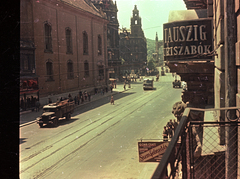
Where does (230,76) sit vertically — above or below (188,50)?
below

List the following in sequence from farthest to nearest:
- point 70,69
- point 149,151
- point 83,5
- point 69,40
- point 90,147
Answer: point 83,5 → point 70,69 → point 69,40 → point 90,147 → point 149,151

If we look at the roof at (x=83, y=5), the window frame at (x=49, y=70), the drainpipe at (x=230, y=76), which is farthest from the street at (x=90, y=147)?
the roof at (x=83, y=5)

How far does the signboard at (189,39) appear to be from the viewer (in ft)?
34.1

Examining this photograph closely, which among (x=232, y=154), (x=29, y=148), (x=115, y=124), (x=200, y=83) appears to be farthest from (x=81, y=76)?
(x=232, y=154)

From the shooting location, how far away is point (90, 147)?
55.3 ft

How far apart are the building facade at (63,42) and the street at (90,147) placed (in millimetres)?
9033

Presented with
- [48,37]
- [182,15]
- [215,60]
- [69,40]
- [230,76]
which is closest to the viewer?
[230,76]

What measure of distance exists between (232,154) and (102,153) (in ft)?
37.3

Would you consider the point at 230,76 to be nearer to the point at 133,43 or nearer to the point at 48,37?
the point at 48,37

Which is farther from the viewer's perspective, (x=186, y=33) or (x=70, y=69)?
(x=70, y=69)

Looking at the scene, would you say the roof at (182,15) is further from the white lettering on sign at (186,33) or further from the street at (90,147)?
the street at (90,147)

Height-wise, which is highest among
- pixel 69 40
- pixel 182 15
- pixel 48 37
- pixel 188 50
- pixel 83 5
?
pixel 83 5

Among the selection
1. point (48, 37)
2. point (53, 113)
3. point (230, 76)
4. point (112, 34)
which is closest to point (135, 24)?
point (112, 34)

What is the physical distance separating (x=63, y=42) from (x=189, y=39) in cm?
3218
